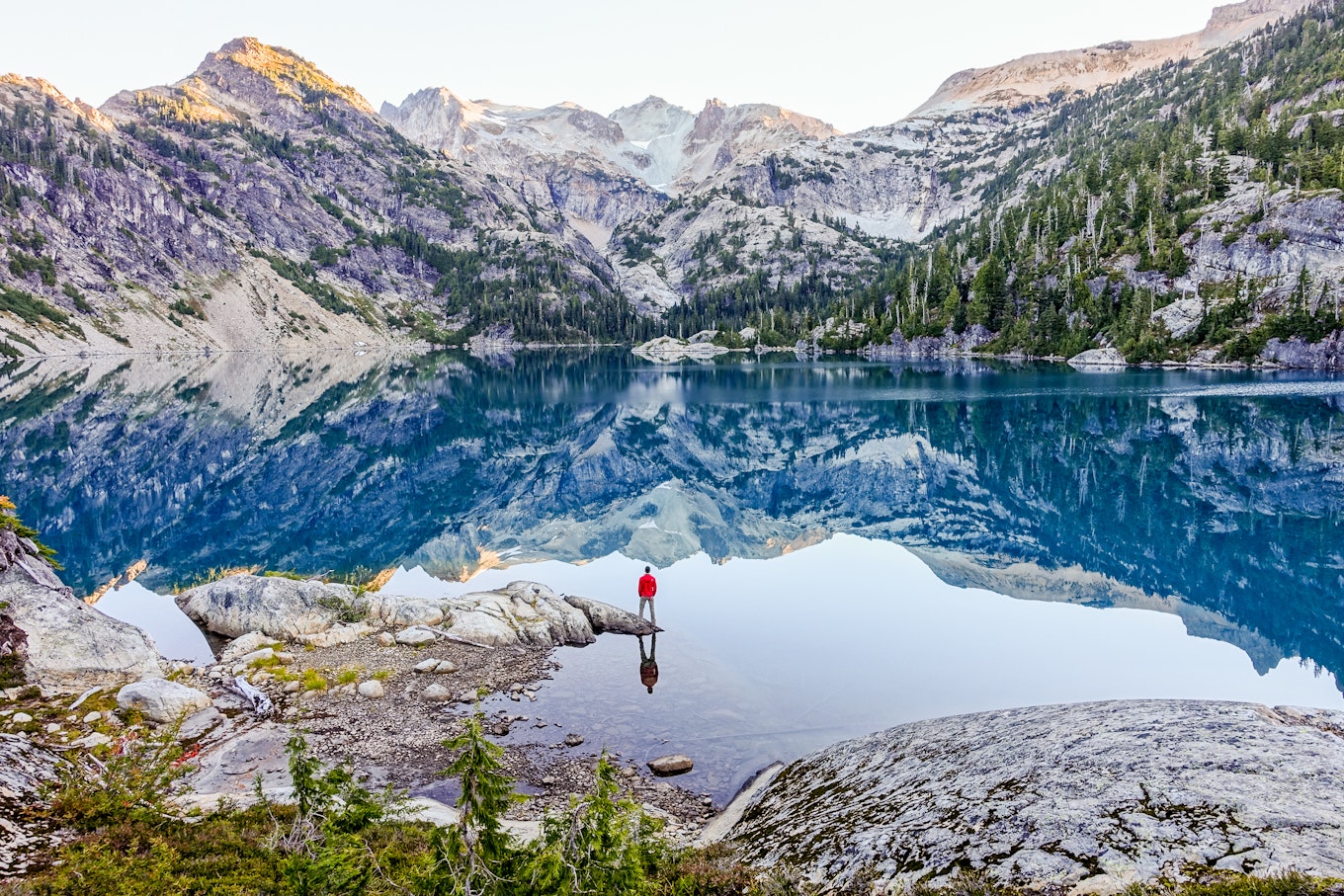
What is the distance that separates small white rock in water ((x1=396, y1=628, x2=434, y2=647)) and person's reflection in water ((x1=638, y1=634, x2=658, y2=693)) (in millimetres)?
7434

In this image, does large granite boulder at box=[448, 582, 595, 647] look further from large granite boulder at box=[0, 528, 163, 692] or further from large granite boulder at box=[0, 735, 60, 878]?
large granite boulder at box=[0, 735, 60, 878]

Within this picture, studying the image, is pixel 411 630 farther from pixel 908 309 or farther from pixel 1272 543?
pixel 908 309

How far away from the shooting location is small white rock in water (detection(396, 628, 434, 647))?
23672 mm

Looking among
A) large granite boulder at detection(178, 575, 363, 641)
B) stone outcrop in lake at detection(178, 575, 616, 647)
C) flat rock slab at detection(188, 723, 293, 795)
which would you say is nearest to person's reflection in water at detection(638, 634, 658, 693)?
stone outcrop in lake at detection(178, 575, 616, 647)

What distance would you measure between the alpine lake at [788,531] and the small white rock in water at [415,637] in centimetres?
531

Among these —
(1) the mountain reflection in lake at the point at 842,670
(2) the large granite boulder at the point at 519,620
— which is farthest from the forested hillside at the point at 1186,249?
(2) the large granite boulder at the point at 519,620

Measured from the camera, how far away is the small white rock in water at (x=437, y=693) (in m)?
19.8

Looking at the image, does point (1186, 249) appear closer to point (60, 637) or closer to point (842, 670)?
point (842, 670)

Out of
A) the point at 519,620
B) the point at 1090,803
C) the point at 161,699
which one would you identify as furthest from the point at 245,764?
the point at 1090,803

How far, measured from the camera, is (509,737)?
58.2ft

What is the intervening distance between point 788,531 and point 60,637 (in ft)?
104

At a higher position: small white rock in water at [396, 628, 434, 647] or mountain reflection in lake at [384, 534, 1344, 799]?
small white rock in water at [396, 628, 434, 647]

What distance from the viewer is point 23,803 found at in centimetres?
1004

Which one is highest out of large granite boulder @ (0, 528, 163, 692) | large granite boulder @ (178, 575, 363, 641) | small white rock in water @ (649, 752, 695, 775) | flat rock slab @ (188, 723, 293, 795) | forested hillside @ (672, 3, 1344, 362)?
forested hillside @ (672, 3, 1344, 362)
